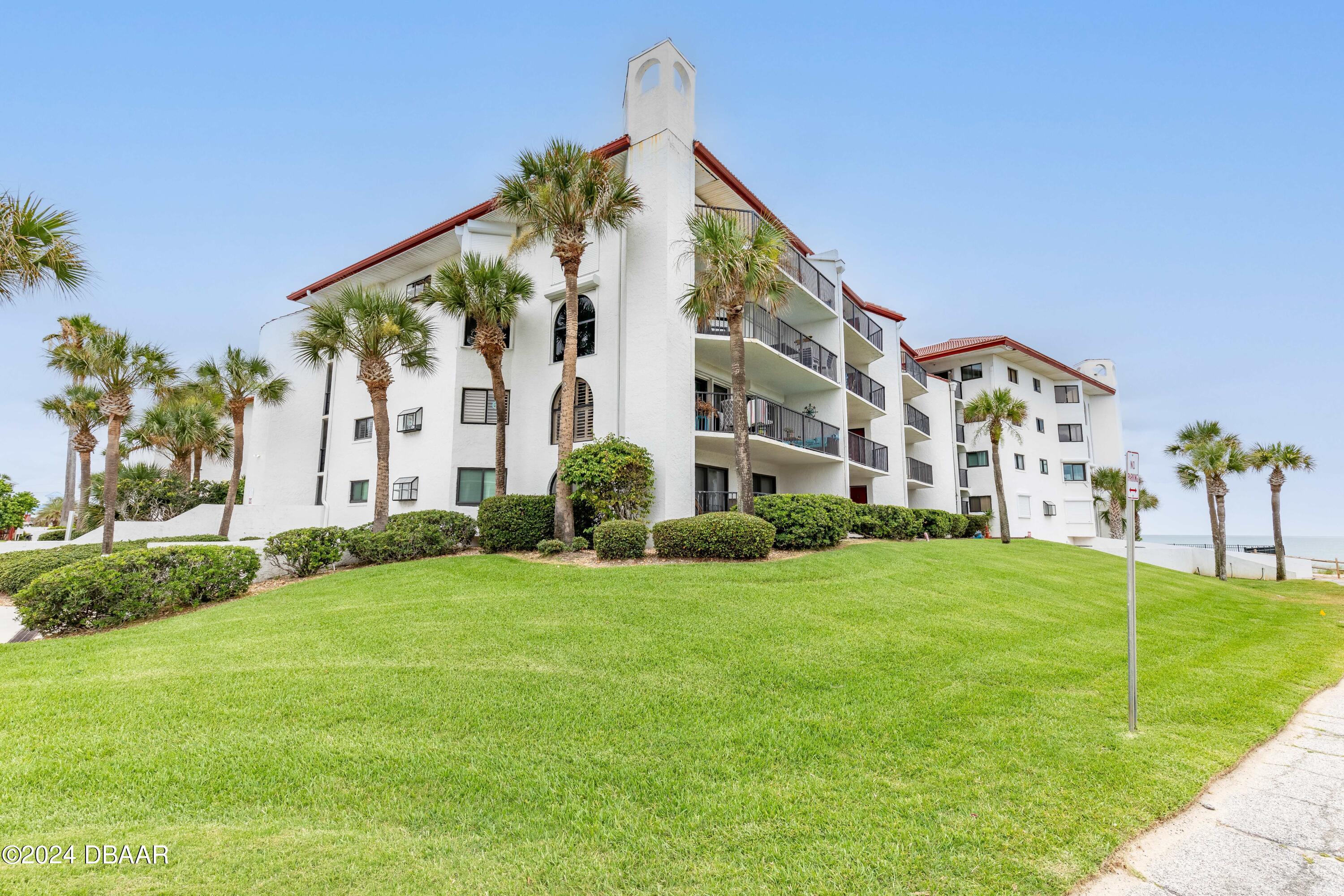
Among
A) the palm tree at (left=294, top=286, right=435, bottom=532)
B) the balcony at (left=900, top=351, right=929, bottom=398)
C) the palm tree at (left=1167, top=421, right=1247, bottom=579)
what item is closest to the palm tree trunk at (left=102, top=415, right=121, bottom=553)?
the palm tree at (left=294, top=286, right=435, bottom=532)

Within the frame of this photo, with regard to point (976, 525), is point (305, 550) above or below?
above

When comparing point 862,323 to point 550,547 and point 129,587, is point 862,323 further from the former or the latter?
point 129,587

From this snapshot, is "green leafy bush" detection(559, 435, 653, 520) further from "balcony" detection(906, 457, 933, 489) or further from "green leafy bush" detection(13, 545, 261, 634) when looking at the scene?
"balcony" detection(906, 457, 933, 489)

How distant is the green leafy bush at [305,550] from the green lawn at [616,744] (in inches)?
186

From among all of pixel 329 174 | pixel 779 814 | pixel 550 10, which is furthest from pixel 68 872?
pixel 329 174

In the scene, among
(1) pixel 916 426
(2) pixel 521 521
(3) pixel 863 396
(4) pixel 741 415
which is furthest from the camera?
(1) pixel 916 426

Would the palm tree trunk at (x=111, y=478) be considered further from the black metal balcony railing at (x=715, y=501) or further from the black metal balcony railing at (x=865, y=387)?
the black metal balcony railing at (x=865, y=387)

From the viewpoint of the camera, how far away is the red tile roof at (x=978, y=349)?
3478cm

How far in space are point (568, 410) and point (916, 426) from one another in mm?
21987

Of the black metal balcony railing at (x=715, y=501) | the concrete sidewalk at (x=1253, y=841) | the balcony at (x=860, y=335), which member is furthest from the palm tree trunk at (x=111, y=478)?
the balcony at (x=860, y=335)

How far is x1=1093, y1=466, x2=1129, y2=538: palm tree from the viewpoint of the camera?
38906 mm

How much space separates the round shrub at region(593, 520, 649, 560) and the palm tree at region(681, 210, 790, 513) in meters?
3.04

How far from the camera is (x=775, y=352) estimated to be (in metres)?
18.0

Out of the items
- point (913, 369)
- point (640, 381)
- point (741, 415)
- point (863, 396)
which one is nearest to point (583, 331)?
point (640, 381)
